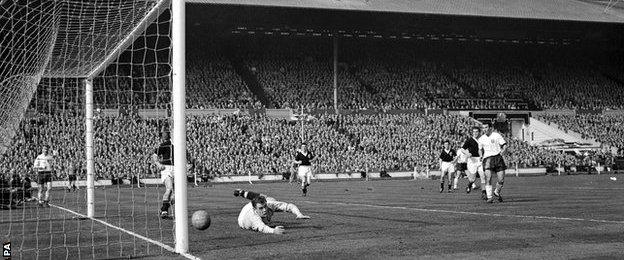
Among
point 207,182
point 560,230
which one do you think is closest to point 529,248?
point 560,230

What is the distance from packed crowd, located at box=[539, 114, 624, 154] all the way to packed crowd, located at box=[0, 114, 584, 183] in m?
6.07

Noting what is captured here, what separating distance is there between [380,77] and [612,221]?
171ft

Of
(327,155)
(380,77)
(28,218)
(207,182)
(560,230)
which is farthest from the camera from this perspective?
(380,77)

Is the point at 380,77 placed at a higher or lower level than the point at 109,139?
higher

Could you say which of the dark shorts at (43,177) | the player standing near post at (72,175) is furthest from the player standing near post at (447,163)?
the player standing near post at (72,175)

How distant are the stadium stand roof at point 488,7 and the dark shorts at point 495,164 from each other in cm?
3662

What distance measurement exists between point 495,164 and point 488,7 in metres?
44.5

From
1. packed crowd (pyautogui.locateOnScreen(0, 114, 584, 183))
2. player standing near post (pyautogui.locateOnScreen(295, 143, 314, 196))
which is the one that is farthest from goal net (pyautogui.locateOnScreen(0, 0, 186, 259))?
packed crowd (pyautogui.locateOnScreen(0, 114, 584, 183))

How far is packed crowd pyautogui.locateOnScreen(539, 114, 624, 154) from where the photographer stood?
6169cm

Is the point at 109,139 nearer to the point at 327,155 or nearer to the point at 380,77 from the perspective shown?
the point at 327,155

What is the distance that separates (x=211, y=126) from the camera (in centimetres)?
5184

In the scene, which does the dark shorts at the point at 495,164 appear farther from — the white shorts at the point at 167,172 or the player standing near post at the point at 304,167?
the player standing near post at the point at 304,167

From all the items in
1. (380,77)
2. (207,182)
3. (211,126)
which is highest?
(380,77)

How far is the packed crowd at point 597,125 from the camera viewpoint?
61688mm
